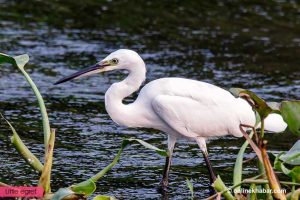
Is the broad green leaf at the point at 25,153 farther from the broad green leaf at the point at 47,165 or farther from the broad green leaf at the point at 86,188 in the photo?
the broad green leaf at the point at 86,188

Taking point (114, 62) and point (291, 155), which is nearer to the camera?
point (291, 155)

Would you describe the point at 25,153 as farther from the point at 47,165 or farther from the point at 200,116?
the point at 200,116

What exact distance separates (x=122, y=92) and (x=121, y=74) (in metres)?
4.58

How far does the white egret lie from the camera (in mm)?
8414

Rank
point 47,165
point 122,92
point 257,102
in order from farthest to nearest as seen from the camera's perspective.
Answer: point 122,92, point 47,165, point 257,102

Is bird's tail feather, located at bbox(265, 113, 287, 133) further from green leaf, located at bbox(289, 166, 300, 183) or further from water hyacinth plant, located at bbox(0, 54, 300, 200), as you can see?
green leaf, located at bbox(289, 166, 300, 183)

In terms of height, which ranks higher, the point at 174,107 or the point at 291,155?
the point at 174,107

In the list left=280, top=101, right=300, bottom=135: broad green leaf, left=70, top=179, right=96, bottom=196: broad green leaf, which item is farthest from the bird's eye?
left=280, top=101, right=300, bottom=135: broad green leaf

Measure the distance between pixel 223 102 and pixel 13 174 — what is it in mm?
Result: 2155

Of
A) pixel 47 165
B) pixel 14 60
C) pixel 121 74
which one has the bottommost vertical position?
pixel 47 165

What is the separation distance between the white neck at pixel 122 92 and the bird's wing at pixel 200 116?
272 mm

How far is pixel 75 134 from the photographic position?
10.2 metres

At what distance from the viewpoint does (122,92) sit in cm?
851

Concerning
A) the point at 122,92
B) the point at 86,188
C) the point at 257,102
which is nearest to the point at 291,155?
the point at 257,102
